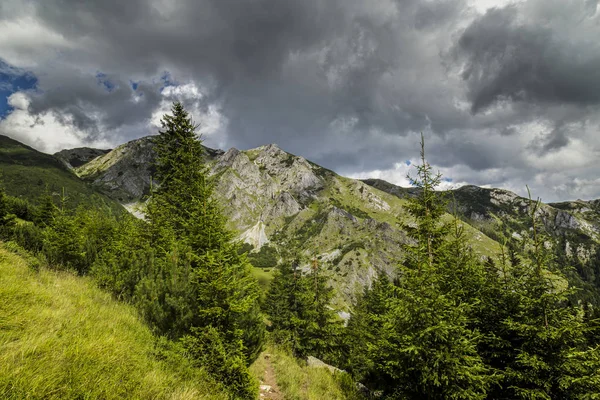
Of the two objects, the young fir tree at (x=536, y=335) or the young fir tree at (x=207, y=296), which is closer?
the young fir tree at (x=207, y=296)

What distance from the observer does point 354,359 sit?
2736 cm

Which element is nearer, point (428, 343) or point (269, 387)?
point (428, 343)

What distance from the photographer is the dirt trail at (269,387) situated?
1076cm

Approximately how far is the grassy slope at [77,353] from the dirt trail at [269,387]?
4.60m

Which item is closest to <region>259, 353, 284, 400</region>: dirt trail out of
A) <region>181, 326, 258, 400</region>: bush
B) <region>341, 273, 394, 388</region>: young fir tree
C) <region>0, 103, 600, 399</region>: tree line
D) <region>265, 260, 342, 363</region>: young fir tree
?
<region>0, 103, 600, 399</region>: tree line

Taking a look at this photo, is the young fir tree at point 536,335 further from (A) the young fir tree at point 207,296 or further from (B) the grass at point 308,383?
(A) the young fir tree at point 207,296

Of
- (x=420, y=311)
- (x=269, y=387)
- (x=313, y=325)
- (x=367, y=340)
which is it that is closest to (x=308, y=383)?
(x=269, y=387)

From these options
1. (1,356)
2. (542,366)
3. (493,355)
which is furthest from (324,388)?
(1,356)

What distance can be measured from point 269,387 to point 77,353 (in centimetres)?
958

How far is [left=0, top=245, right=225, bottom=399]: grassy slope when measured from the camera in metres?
3.51

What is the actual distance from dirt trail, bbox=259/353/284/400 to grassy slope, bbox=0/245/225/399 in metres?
4.60

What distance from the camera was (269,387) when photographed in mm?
11586

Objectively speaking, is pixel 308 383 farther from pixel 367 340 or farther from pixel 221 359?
pixel 367 340

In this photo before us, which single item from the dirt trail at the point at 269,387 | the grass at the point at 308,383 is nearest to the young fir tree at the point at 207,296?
the dirt trail at the point at 269,387
